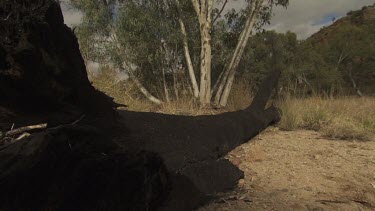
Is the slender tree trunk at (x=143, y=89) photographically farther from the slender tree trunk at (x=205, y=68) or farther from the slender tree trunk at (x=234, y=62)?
the slender tree trunk at (x=234, y=62)

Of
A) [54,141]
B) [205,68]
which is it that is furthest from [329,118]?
[54,141]

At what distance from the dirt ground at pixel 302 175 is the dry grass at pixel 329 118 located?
0.37 meters

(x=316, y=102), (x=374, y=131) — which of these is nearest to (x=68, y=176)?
(x=374, y=131)

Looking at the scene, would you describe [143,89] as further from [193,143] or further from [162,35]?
[193,143]

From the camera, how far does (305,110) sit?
802 cm

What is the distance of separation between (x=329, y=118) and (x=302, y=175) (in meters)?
3.42

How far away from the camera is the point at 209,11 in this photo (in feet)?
35.0

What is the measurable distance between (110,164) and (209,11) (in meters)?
8.67

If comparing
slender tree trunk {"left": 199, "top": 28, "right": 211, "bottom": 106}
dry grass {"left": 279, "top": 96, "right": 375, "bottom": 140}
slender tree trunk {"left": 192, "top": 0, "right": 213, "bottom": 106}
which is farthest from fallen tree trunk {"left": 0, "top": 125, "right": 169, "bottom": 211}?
slender tree trunk {"left": 199, "top": 28, "right": 211, "bottom": 106}

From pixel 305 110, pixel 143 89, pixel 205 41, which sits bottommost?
pixel 305 110

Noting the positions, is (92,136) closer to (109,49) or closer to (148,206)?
(148,206)

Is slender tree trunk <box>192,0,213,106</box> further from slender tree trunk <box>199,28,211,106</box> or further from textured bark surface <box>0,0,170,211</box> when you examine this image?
textured bark surface <box>0,0,170,211</box>

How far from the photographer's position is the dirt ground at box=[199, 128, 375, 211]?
3.72 meters

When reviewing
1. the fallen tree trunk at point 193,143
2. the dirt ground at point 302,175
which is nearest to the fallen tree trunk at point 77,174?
the fallen tree trunk at point 193,143
